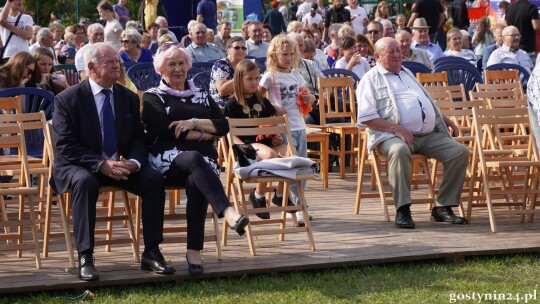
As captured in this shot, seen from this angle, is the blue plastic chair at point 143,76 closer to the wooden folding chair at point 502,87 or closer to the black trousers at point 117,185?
the wooden folding chair at point 502,87

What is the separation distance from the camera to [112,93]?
7879 millimetres

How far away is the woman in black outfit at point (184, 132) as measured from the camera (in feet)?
25.2

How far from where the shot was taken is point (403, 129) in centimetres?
943

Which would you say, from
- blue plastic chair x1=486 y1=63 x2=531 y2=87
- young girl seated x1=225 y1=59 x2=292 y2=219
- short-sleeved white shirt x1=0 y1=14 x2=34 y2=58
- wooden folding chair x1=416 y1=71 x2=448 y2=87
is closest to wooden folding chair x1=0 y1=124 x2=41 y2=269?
young girl seated x1=225 y1=59 x2=292 y2=219

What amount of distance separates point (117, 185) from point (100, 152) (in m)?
0.26

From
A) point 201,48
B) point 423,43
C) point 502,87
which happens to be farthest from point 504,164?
point 201,48

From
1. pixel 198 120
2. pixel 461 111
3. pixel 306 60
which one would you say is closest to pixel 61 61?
pixel 306 60

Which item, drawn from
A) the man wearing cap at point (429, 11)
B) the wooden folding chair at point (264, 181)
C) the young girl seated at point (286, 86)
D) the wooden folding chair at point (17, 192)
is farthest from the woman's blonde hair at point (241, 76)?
the man wearing cap at point (429, 11)

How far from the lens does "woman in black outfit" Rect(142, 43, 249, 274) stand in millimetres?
7695

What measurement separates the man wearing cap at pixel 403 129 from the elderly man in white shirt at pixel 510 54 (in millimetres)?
5415

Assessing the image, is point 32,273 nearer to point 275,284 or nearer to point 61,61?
point 275,284

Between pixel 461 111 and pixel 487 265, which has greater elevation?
pixel 461 111

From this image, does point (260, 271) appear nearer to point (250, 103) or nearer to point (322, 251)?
point (322, 251)

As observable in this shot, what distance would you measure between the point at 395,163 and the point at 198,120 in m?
1.96
